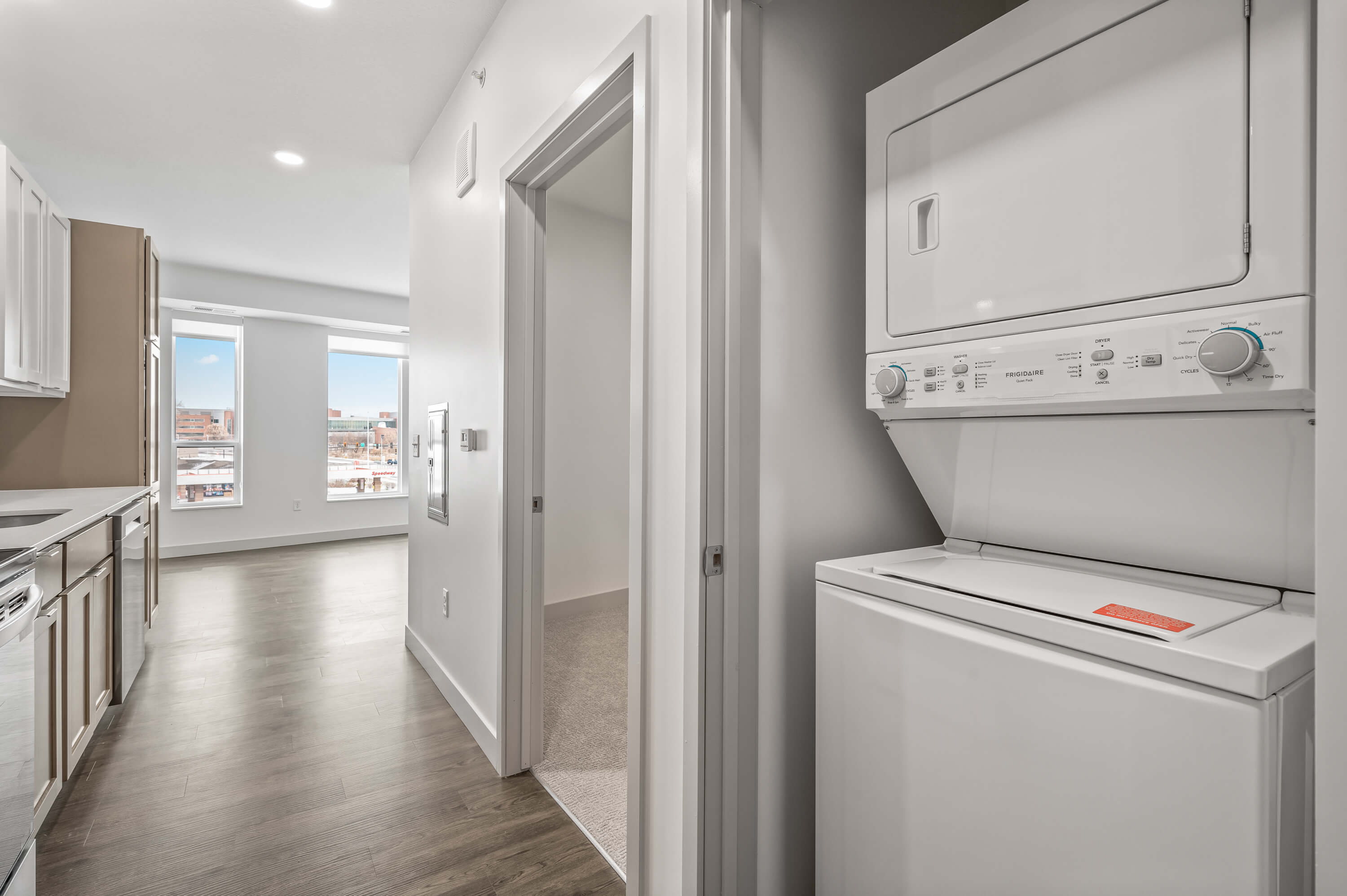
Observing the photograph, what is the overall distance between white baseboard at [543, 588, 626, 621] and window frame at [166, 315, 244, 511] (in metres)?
3.99

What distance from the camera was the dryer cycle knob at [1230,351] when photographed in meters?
0.71

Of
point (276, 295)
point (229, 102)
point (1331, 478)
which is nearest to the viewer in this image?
point (1331, 478)

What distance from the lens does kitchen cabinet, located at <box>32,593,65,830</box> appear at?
5.70 ft

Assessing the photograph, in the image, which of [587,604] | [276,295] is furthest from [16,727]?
[276,295]

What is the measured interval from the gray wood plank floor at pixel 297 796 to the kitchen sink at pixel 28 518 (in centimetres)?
85

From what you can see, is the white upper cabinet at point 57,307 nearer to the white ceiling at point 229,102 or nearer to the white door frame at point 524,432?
the white ceiling at point 229,102

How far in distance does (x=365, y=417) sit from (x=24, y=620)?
5.90 m

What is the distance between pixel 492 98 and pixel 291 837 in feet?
8.11

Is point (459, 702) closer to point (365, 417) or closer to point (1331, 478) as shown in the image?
point (1331, 478)

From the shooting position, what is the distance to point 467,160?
2432 millimetres

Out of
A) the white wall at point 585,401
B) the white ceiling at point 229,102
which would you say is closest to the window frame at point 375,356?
the white ceiling at point 229,102

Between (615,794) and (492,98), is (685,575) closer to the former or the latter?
(615,794)

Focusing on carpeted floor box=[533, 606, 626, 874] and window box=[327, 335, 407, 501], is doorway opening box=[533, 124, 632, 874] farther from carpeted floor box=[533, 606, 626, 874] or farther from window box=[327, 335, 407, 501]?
window box=[327, 335, 407, 501]

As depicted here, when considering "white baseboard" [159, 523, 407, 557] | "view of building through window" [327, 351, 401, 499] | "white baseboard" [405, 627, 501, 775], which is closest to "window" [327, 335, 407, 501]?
"view of building through window" [327, 351, 401, 499]
